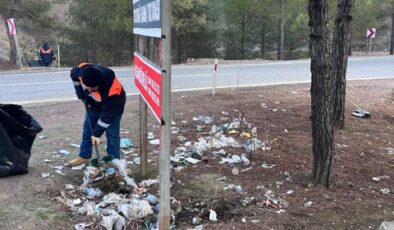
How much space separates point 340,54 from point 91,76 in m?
4.67

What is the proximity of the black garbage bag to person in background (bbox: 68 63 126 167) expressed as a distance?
643 mm

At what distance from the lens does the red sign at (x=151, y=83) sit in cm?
355

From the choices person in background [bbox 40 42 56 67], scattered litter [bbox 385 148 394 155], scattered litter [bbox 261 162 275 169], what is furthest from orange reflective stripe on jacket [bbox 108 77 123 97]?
person in background [bbox 40 42 56 67]

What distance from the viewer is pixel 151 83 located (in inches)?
155

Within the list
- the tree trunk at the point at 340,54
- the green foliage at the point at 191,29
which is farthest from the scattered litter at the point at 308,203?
the green foliage at the point at 191,29

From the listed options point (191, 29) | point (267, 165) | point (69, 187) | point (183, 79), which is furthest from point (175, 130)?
point (191, 29)

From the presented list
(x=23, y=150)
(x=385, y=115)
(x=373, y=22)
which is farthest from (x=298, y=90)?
(x=373, y=22)

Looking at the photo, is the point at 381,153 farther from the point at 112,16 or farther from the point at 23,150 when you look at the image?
the point at 112,16

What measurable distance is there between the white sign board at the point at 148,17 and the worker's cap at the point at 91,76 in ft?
2.57

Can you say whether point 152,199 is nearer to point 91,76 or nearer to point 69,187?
point 69,187

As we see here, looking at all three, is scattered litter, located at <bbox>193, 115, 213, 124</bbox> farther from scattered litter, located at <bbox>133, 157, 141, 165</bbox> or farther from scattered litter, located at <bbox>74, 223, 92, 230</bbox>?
scattered litter, located at <bbox>74, 223, 92, 230</bbox>

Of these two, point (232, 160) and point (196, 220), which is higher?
point (232, 160)

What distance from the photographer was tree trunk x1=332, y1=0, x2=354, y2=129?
316 inches

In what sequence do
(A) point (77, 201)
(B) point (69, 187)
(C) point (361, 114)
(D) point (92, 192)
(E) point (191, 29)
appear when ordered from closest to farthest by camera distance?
(A) point (77, 201), (D) point (92, 192), (B) point (69, 187), (C) point (361, 114), (E) point (191, 29)
